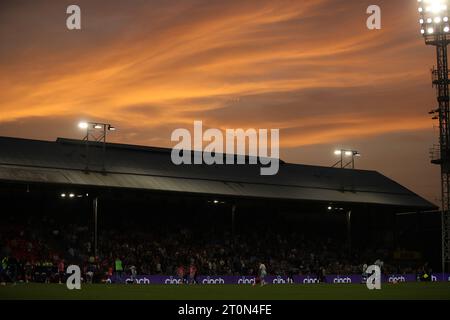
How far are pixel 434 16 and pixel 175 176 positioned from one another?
26824 millimetres

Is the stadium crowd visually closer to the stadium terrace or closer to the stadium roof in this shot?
the stadium terrace

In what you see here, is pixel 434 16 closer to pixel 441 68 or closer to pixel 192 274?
pixel 441 68

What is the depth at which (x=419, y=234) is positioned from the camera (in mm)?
91438

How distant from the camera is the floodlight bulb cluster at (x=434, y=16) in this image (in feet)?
219

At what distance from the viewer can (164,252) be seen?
222 ft

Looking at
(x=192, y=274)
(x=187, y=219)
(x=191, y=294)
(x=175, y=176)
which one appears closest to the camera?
(x=191, y=294)

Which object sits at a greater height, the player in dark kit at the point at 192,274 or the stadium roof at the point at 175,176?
the stadium roof at the point at 175,176

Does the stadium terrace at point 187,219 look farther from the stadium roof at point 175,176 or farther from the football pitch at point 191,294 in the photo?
the football pitch at point 191,294

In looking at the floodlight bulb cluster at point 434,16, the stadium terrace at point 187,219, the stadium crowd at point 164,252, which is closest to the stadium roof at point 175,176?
the stadium terrace at point 187,219

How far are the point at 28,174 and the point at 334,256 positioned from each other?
32.4 metres

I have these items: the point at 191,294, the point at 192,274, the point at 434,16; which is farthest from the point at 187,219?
the point at 191,294

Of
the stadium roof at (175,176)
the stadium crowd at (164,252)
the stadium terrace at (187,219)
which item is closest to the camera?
the stadium crowd at (164,252)

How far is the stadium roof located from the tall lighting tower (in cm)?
1078
